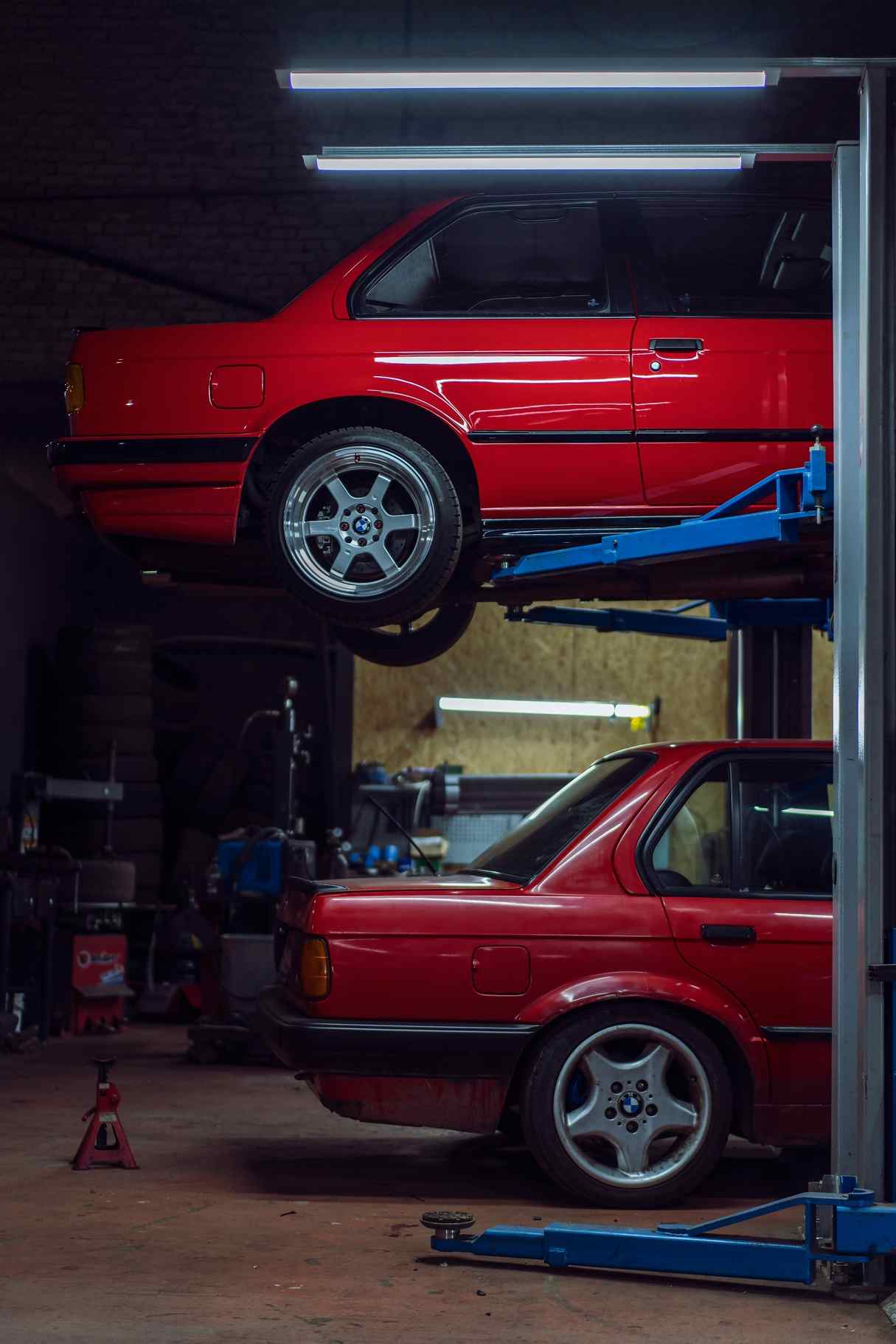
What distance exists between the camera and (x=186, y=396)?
15.3ft

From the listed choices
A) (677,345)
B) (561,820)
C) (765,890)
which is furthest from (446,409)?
(765,890)

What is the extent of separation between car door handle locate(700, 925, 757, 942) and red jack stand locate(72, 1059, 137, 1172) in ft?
6.58

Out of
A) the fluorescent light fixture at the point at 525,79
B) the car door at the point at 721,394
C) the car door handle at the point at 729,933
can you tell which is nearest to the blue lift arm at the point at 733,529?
the car door at the point at 721,394

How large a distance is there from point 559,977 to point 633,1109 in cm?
42

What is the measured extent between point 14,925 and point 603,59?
6.49m

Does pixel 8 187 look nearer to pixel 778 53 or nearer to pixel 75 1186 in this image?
pixel 778 53

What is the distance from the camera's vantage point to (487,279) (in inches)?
195

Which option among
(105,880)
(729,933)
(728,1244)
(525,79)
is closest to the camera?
(728,1244)

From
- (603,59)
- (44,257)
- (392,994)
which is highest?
(44,257)

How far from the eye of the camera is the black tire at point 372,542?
4547 mm

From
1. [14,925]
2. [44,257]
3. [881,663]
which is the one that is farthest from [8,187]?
[881,663]

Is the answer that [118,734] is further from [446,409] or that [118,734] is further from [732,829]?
[732,829]

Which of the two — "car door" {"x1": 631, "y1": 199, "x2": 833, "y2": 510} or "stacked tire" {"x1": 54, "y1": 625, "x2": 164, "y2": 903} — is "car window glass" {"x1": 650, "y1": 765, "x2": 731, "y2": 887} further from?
"stacked tire" {"x1": 54, "y1": 625, "x2": 164, "y2": 903}

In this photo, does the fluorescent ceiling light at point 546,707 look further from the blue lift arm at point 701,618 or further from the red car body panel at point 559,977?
the red car body panel at point 559,977
